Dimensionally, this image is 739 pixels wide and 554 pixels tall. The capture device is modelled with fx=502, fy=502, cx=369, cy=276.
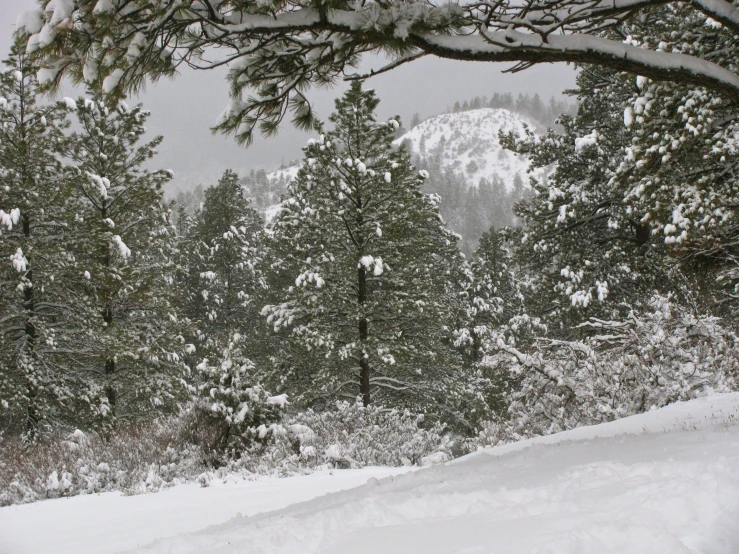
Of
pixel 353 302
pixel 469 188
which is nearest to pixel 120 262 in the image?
pixel 353 302

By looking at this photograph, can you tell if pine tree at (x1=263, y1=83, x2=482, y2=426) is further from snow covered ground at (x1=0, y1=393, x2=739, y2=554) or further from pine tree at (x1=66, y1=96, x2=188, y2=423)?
snow covered ground at (x1=0, y1=393, x2=739, y2=554)

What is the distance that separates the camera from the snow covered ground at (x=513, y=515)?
7.36 feet

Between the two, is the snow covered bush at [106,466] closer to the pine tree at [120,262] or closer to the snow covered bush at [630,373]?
the pine tree at [120,262]

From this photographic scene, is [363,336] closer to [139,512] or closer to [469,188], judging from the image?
[139,512]

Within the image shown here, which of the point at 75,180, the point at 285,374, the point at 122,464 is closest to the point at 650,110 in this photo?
the point at 122,464

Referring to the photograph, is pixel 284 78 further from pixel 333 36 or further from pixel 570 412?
pixel 570 412

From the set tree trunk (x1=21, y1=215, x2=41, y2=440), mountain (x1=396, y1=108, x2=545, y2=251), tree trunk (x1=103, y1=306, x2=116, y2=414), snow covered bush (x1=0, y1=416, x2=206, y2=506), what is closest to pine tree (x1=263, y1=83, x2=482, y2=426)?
tree trunk (x1=103, y1=306, x2=116, y2=414)

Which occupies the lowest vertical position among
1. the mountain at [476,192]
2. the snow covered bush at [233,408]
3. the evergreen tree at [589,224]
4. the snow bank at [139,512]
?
the snow bank at [139,512]

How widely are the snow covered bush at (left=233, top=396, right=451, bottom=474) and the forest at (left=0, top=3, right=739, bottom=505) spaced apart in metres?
0.05

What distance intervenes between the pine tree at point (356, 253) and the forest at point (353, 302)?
0.21 feet

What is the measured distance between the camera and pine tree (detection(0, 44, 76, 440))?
11.2 m

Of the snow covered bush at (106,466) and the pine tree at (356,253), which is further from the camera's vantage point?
the pine tree at (356,253)

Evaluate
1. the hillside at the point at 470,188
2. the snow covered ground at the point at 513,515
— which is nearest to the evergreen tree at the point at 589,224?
the snow covered ground at the point at 513,515

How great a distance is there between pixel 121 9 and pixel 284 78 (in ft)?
5.24
